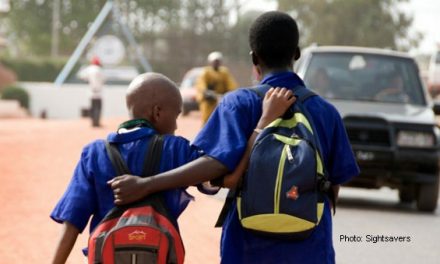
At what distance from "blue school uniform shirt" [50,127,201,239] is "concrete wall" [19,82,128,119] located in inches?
1532

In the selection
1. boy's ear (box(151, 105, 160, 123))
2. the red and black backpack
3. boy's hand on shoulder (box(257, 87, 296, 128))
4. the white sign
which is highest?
boy's hand on shoulder (box(257, 87, 296, 128))

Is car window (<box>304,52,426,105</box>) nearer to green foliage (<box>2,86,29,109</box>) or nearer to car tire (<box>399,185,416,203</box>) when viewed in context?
car tire (<box>399,185,416,203</box>)

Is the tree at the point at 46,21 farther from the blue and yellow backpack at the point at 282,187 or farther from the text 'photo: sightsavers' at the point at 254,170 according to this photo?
the blue and yellow backpack at the point at 282,187

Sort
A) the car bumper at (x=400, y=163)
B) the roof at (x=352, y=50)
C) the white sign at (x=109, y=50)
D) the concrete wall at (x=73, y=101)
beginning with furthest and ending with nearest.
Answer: the concrete wall at (x=73, y=101)
the white sign at (x=109, y=50)
the roof at (x=352, y=50)
the car bumper at (x=400, y=163)

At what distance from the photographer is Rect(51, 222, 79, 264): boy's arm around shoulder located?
4.33m

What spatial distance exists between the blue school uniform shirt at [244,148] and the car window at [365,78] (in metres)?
8.50

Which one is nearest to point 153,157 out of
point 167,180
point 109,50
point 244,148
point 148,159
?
point 148,159

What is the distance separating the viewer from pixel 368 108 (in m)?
12.7

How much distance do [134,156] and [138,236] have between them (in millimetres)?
347

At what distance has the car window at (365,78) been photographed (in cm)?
1296

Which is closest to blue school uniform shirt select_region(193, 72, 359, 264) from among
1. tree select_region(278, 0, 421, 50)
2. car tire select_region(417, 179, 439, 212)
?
car tire select_region(417, 179, 439, 212)

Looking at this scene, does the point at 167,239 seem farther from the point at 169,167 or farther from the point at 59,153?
the point at 59,153

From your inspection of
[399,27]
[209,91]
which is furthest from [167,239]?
[399,27]

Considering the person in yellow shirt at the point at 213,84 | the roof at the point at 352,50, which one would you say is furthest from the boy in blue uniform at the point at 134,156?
the person in yellow shirt at the point at 213,84
